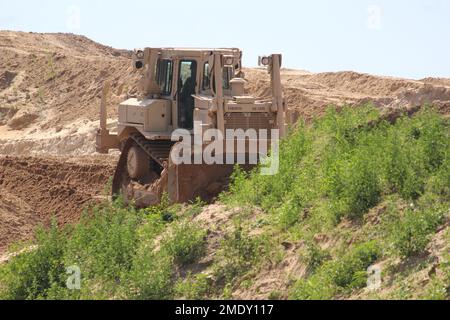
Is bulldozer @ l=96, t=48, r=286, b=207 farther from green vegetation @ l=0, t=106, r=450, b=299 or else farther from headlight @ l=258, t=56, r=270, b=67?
green vegetation @ l=0, t=106, r=450, b=299

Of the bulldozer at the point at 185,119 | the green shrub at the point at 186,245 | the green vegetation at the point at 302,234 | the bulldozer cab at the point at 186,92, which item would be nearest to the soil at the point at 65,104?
the bulldozer at the point at 185,119

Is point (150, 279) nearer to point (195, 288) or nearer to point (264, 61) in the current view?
point (195, 288)

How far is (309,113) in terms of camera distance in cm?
3011

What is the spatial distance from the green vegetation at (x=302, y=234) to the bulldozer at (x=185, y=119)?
1973mm

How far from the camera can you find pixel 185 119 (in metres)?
20.3

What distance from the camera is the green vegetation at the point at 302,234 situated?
11836 mm

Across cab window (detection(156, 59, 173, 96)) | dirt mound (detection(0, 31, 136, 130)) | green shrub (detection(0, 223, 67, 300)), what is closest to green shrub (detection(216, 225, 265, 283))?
green shrub (detection(0, 223, 67, 300))

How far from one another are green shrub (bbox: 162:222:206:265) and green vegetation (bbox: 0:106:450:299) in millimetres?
13

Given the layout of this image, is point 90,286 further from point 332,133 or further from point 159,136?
point 159,136

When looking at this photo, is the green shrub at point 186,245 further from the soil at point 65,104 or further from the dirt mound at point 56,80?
the dirt mound at point 56,80

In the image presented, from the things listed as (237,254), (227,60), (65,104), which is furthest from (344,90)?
(237,254)

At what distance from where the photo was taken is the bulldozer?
18.2 m

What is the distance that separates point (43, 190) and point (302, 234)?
35.9ft

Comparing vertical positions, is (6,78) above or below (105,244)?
below
